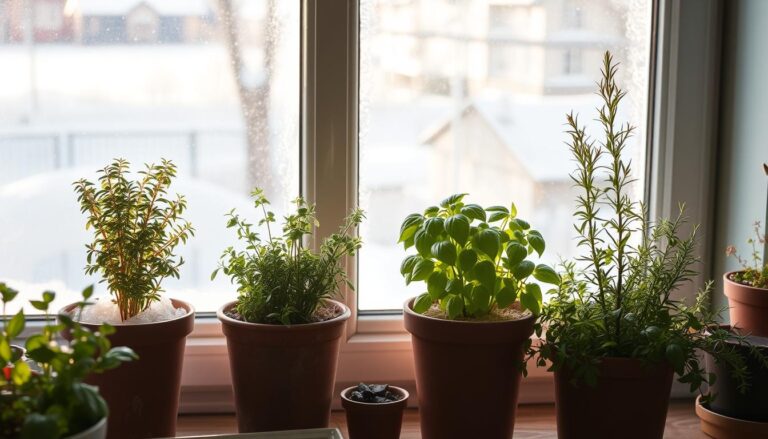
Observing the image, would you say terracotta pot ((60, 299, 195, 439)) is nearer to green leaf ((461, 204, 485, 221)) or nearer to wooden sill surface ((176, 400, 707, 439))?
wooden sill surface ((176, 400, 707, 439))

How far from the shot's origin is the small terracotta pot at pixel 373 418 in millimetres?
1647

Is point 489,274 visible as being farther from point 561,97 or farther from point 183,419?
point 183,419

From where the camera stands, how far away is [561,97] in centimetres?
199

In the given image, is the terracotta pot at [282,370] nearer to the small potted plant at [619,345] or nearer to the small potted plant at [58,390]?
the small potted plant at [619,345]

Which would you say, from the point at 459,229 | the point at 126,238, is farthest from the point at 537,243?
the point at 126,238

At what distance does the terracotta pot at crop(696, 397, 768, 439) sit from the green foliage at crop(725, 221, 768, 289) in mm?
252

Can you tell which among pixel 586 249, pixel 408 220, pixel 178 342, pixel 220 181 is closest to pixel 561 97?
pixel 586 249

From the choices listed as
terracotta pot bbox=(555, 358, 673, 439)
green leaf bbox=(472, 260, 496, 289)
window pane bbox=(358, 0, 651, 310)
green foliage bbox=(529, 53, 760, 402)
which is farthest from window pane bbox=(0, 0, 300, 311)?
terracotta pot bbox=(555, 358, 673, 439)

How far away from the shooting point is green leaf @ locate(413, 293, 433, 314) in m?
1.67

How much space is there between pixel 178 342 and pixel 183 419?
31 centimetres

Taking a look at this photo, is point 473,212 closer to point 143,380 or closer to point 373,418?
point 373,418

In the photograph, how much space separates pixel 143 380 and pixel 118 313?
0.15 metres

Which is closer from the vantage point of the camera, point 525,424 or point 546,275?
point 546,275

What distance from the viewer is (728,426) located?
5.52 feet
